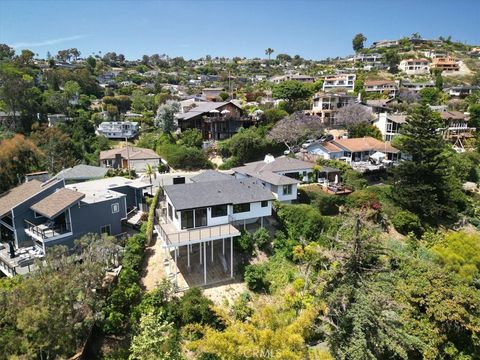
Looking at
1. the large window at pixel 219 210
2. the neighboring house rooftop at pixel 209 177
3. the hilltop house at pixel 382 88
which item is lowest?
the large window at pixel 219 210

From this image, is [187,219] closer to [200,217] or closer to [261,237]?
[200,217]

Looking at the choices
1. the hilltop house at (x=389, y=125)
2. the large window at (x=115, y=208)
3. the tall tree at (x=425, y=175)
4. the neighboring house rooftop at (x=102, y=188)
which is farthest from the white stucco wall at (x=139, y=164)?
the hilltop house at (x=389, y=125)

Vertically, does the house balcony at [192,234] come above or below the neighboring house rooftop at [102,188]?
below

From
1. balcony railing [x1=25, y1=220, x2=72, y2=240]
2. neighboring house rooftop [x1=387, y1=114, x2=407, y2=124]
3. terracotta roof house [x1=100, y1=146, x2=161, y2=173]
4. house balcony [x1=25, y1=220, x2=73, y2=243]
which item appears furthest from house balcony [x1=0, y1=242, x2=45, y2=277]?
neighboring house rooftop [x1=387, y1=114, x2=407, y2=124]

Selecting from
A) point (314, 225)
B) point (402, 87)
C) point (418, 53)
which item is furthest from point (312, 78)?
point (314, 225)

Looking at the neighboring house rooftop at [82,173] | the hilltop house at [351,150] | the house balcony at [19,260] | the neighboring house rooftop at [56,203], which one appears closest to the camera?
the house balcony at [19,260]

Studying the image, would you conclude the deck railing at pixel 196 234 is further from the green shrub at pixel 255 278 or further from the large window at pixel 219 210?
the green shrub at pixel 255 278
